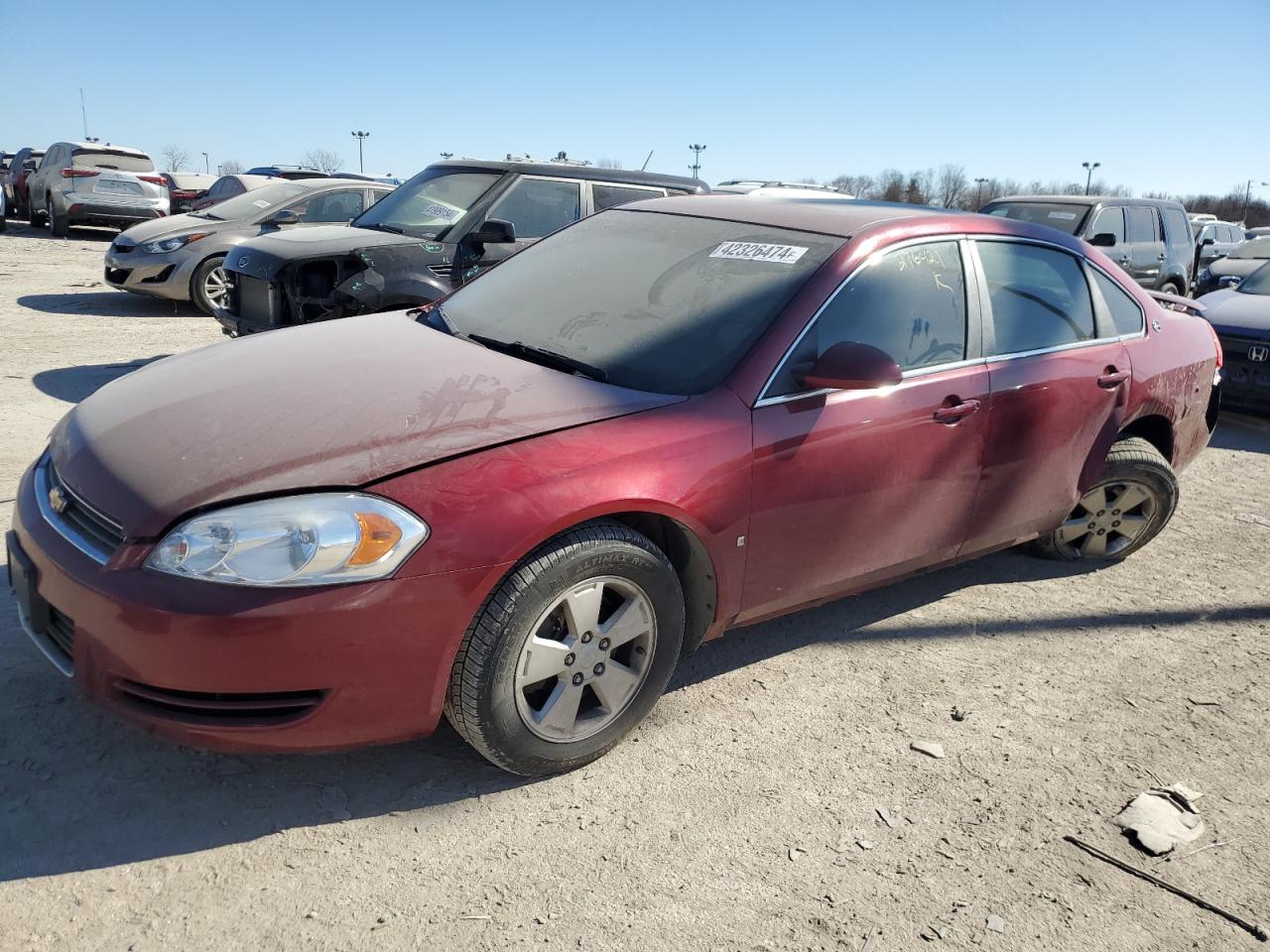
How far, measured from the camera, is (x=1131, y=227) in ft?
38.0

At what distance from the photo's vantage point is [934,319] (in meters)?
3.46

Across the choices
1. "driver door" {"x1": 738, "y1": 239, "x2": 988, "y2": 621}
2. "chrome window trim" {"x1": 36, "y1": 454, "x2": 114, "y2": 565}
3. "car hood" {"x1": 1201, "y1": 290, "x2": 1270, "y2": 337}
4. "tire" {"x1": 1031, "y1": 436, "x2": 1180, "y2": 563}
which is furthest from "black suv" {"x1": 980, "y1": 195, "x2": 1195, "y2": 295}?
"chrome window trim" {"x1": 36, "y1": 454, "x2": 114, "y2": 565}

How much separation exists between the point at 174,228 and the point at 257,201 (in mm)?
953

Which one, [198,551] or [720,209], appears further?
[720,209]

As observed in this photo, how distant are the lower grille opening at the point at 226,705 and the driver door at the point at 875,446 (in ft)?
4.43

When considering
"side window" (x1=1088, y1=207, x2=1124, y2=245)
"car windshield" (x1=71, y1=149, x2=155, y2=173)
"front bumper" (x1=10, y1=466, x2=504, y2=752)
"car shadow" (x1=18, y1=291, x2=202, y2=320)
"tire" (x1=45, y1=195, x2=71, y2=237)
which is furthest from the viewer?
"tire" (x1=45, y1=195, x2=71, y2=237)

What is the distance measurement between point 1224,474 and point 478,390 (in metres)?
5.64

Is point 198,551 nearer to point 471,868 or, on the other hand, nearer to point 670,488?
point 471,868

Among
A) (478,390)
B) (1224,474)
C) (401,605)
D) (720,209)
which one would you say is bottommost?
(1224,474)

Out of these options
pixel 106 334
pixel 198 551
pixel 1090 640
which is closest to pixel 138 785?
pixel 198 551

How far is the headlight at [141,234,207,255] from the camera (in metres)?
9.73

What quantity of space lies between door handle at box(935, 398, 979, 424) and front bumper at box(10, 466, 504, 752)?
1.74 m

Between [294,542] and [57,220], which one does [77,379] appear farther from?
[57,220]

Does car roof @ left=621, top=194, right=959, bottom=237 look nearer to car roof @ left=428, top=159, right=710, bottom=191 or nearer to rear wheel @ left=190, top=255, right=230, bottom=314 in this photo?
car roof @ left=428, top=159, right=710, bottom=191
